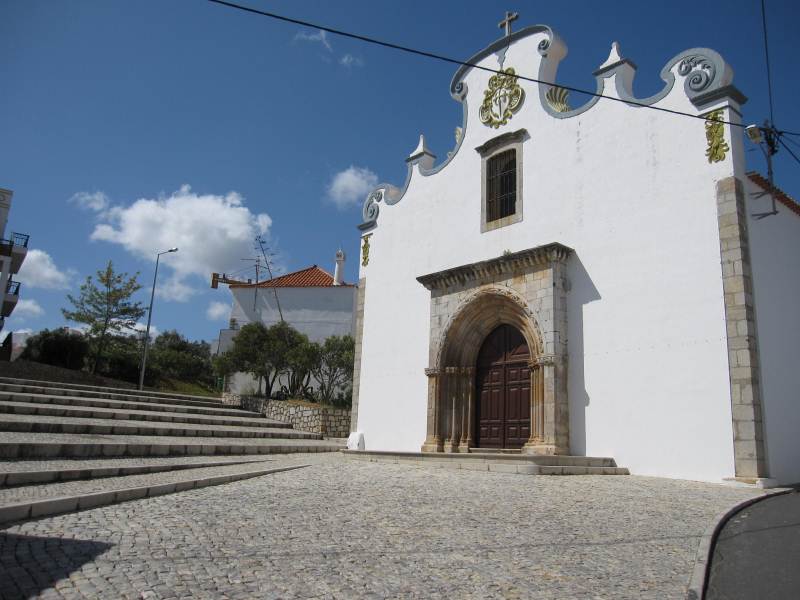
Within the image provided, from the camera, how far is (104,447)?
8430mm

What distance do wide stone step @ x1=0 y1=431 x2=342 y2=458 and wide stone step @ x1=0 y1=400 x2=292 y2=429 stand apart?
1.82 meters

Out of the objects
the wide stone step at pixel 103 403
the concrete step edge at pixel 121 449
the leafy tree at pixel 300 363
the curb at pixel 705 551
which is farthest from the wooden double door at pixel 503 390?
the leafy tree at pixel 300 363

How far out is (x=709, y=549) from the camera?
4.48 meters

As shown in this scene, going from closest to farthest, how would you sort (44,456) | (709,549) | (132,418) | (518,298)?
(709,549) < (44,456) < (518,298) < (132,418)

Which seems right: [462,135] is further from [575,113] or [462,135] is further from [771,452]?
[771,452]

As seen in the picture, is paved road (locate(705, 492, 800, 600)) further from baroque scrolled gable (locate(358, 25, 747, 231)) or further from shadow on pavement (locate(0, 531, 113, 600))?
baroque scrolled gable (locate(358, 25, 747, 231))

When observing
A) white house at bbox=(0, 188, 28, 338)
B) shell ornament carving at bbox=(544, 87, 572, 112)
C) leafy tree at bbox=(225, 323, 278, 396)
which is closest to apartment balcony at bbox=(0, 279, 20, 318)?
white house at bbox=(0, 188, 28, 338)

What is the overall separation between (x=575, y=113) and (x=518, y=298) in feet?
12.0

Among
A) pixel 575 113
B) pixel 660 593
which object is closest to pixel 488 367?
pixel 575 113

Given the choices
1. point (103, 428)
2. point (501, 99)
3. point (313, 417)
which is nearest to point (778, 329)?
point (501, 99)

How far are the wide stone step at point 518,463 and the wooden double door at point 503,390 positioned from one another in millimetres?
1912

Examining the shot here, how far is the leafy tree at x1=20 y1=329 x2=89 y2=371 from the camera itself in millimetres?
23756

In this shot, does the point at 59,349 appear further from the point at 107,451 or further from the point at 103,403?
the point at 107,451

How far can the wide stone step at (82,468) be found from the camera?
244 inches
